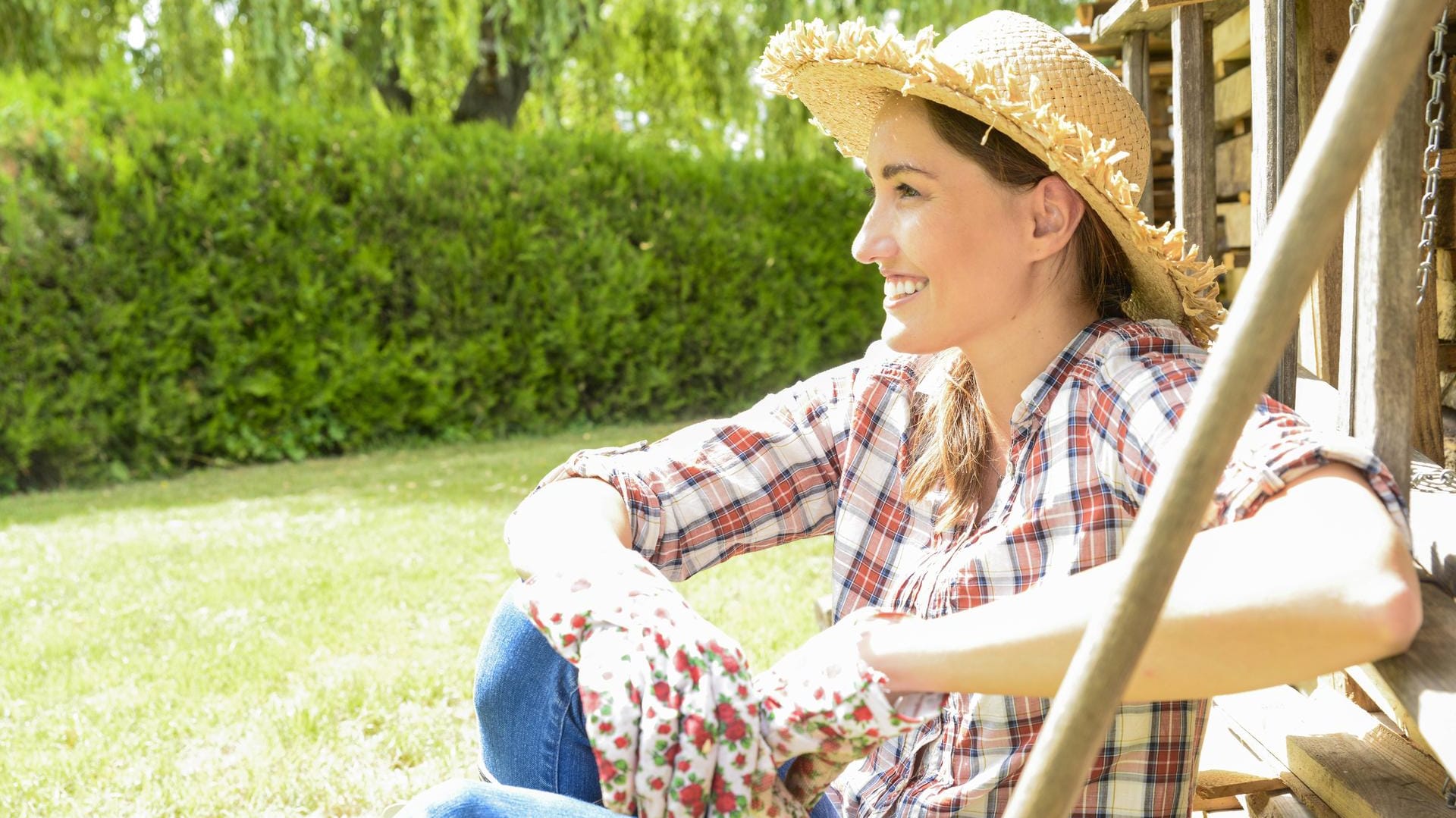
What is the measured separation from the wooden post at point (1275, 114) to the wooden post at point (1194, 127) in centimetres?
A: 47

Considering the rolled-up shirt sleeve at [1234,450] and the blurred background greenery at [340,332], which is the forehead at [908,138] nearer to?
the rolled-up shirt sleeve at [1234,450]

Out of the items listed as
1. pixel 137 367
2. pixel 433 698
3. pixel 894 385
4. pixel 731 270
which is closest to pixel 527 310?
pixel 731 270

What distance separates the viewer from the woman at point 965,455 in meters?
1.32

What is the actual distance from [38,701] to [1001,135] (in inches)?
131

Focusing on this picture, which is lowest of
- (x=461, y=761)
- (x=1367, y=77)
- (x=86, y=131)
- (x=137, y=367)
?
(x=461, y=761)

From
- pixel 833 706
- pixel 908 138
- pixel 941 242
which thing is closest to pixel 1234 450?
pixel 833 706

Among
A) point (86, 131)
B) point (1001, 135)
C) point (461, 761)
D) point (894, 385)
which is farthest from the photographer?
point (86, 131)

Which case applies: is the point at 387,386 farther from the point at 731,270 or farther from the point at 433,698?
the point at 433,698

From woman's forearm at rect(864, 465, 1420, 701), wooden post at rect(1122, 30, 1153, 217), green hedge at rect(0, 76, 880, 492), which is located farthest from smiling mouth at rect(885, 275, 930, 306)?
green hedge at rect(0, 76, 880, 492)

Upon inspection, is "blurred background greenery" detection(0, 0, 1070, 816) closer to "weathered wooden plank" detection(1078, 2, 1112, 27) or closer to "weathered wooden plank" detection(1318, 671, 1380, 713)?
"weathered wooden plank" detection(1318, 671, 1380, 713)

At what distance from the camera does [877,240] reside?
69.9 inches

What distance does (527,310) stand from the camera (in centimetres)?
891

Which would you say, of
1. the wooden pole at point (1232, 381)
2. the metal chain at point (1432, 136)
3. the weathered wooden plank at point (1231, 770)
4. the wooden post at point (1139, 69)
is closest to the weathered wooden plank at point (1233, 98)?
the wooden post at point (1139, 69)

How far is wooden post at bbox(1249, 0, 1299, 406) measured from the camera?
1.98 meters
